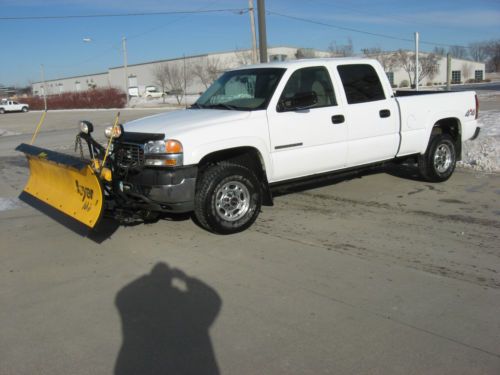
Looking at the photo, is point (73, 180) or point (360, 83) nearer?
point (73, 180)

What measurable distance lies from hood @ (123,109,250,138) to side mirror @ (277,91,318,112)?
49 centimetres

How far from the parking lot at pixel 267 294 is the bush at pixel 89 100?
2613 inches

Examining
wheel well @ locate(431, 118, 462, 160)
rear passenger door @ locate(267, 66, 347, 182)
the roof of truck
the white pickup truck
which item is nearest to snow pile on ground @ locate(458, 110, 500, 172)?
wheel well @ locate(431, 118, 462, 160)

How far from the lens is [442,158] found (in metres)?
8.30

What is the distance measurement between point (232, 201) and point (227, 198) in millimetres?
91

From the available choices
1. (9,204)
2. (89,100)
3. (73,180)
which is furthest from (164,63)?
(73,180)

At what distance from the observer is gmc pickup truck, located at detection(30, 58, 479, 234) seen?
17.9ft

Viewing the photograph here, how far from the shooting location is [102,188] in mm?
5203

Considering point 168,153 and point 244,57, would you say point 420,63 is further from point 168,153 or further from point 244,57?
point 168,153

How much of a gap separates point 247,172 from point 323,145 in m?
1.20

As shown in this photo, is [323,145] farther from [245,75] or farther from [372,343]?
[372,343]

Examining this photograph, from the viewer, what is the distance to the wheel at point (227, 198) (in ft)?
18.4

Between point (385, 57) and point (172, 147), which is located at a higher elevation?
point (385, 57)

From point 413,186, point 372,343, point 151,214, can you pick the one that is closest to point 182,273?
point 151,214
